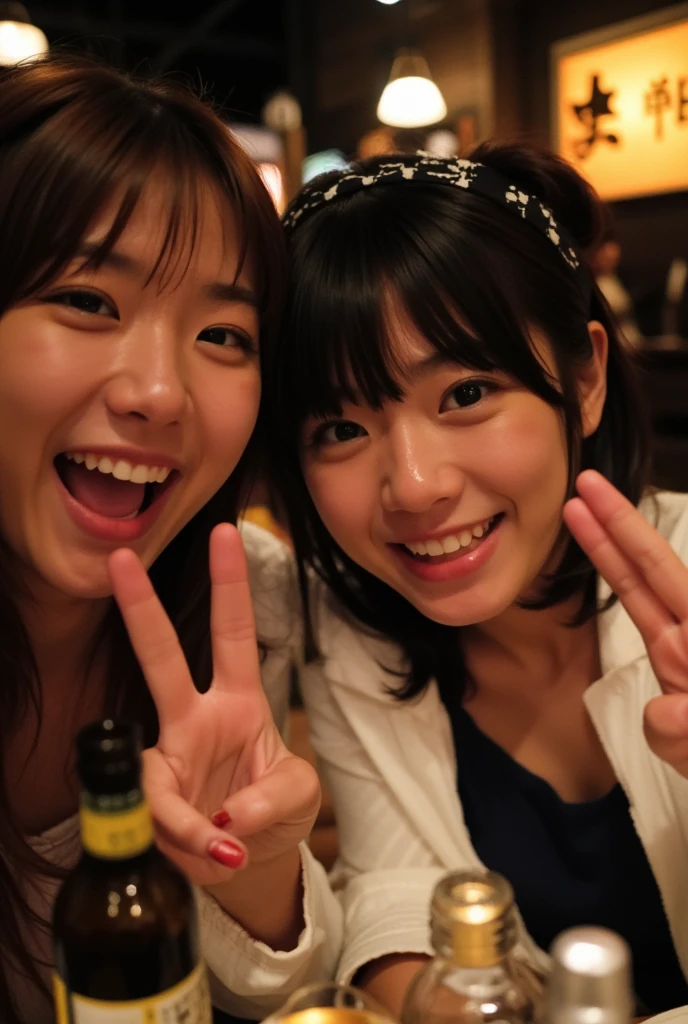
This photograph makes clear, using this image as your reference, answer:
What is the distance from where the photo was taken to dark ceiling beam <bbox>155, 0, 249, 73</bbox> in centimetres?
873

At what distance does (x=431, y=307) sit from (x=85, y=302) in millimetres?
438

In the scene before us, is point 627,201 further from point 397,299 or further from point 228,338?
point 228,338

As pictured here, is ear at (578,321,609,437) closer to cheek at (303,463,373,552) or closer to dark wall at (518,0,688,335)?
cheek at (303,463,373,552)

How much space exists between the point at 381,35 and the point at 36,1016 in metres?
8.25

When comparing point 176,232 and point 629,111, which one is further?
point 629,111

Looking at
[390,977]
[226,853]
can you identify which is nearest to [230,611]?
[226,853]

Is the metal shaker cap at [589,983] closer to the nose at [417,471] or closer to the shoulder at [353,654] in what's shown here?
the nose at [417,471]

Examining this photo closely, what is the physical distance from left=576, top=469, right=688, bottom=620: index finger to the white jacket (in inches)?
17.2

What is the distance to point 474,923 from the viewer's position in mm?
596

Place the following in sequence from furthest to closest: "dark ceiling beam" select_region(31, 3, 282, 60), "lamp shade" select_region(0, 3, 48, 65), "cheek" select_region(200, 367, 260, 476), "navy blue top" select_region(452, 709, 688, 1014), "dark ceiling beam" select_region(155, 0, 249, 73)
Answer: "dark ceiling beam" select_region(155, 0, 249, 73), "dark ceiling beam" select_region(31, 3, 282, 60), "lamp shade" select_region(0, 3, 48, 65), "navy blue top" select_region(452, 709, 688, 1014), "cheek" select_region(200, 367, 260, 476)

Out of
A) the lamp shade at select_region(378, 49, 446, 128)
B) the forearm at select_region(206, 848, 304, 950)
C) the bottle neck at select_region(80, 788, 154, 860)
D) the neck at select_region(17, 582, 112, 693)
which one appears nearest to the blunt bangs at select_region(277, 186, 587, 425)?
the neck at select_region(17, 582, 112, 693)

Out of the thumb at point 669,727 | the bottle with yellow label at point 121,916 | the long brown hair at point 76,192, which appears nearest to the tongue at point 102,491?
the long brown hair at point 76,192

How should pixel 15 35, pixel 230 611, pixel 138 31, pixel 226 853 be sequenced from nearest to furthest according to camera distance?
pixel 226 853 < pixel 230 611 < pixel 15 35 < pixel 138 31

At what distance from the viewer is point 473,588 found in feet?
4.07
